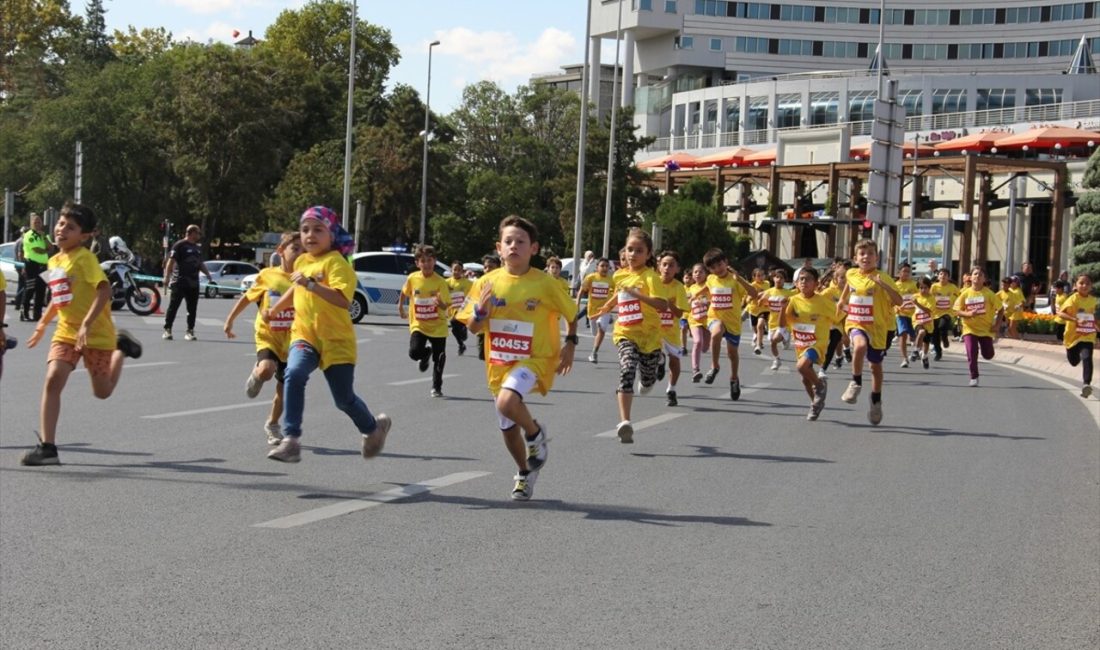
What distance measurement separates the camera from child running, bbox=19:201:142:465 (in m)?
9.62

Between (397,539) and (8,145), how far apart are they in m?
69.5

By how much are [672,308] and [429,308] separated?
4.47 metres

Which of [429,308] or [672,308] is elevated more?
[672,308]

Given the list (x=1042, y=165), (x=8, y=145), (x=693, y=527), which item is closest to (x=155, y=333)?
(x=693, y=527)

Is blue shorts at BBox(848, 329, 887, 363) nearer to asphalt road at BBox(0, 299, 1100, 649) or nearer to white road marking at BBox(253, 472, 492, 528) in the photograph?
asphalt road at BBox(0, 299, 1100, 649)

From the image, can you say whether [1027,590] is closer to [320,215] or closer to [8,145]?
[320,215]

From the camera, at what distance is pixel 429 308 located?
17016mm

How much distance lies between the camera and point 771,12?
361ft

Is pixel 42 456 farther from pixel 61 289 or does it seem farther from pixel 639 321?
pixel 639 321

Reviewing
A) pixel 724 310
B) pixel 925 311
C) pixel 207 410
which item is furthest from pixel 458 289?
pixel 925 311

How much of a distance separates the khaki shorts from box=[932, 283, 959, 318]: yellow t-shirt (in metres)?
19.8

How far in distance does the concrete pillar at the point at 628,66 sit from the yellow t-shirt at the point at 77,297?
101401 mm

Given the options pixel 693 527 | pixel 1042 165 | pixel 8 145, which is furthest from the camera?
pixel 8 145

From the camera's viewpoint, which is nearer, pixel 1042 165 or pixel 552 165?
pixel 1042 165
